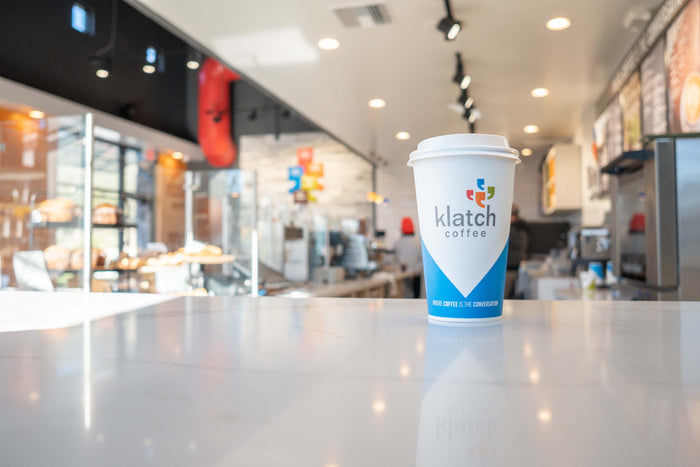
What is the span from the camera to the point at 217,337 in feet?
1.61

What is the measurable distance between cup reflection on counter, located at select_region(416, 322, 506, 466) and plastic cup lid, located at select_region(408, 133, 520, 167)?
231mm

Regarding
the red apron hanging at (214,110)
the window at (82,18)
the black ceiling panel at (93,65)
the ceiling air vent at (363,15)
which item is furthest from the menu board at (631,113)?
the red apron hanging at (214,110)

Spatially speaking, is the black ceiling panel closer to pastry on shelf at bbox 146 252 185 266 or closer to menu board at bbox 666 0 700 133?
pastry on shelf at bbox 146 252 185 266

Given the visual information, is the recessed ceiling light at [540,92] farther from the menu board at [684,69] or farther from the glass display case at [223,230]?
the glass display case at [223,230]

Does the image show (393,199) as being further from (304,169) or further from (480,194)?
(480,194)

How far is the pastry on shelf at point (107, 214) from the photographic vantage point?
12.2ft

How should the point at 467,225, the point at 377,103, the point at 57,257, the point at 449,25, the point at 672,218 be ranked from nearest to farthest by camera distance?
the point at 467,225 < the point at 672,218 < the point at 57,257 < the point at 449,25 < the point at 377,103

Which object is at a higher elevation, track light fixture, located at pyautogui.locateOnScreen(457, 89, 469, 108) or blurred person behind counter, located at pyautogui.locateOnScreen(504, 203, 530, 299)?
track light fixture, located at pyautogui.locateOnScreen(457, 89, 469, 108)

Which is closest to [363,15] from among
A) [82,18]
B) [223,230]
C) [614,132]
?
[223,230]

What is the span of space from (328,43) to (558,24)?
65.9 inches

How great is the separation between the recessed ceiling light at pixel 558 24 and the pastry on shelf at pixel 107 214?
3307 mm

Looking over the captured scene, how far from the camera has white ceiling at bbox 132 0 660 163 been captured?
141 inches

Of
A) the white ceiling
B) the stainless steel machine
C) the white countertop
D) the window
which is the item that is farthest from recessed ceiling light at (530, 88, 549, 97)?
the window

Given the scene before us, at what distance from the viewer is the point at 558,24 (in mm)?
3836
